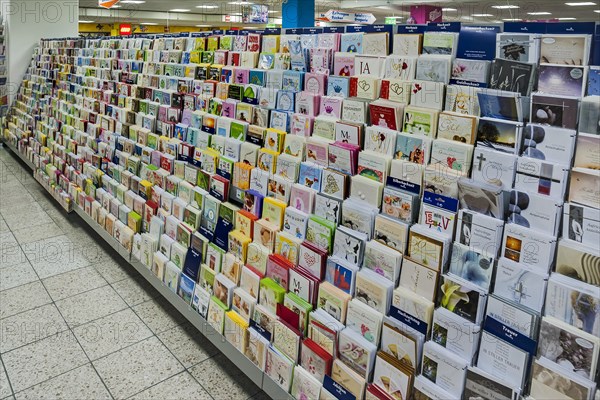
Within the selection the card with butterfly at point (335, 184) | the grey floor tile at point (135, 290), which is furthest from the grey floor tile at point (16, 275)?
the card with butterfly at point (335, 184)

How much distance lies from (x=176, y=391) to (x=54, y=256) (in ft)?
7.41

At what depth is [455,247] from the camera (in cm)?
159

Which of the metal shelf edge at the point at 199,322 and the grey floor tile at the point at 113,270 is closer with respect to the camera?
the metal shelf edge at the point at 199,322

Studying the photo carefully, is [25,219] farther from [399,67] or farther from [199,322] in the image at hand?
[399,67]

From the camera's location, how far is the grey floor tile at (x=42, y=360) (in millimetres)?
2541

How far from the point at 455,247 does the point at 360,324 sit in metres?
0.54

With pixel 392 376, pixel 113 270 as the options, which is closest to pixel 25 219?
pixel 113 270

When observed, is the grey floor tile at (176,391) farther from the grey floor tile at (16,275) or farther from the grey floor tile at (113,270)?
the grey floor tile at (16,275)

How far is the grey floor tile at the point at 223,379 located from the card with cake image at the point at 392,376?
93 cm

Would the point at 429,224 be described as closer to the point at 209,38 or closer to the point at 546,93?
the point at 546,93

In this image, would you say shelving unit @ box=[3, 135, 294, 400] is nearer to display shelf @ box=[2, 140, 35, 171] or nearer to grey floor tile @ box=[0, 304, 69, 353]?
grey floor tile @ box=[0, 304, 69, 353]

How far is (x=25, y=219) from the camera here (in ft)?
16.3

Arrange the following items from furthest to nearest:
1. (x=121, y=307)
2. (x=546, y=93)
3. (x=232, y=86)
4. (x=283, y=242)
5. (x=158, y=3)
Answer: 1. (x=158, y=3)
2. (x=121, y=307)
3. (x=232, y=86)
4. (x=283, y=242)
5. (x=546, y=93)

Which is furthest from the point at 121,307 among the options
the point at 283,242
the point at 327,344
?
the point at 327,344
